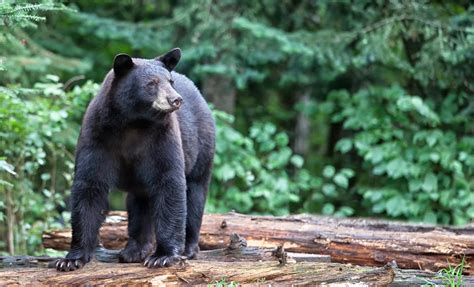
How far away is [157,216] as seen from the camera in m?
5.48

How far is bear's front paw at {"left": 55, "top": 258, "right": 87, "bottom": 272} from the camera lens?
5219 millimetres

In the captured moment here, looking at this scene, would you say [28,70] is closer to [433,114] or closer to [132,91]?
[132,91]

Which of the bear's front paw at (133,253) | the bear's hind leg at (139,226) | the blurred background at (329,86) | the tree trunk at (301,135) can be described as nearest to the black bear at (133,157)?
the bear's front paw at (133,253)

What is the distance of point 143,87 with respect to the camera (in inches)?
208

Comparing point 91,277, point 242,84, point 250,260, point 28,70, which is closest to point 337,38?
point 242,84

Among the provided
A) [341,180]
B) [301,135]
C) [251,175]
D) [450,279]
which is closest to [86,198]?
[450,279]

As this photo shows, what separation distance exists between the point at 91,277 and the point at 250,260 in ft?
4.18

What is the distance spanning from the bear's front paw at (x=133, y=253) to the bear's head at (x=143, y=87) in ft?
4.25

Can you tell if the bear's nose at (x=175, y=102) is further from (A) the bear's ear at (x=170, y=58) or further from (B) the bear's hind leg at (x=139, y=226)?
(B) the bear's hind leg at (x=139, y=226)

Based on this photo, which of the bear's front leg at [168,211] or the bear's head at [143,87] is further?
the bear's front leg at [168,211]

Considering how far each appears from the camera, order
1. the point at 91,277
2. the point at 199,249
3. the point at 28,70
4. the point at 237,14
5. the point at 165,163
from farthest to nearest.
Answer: the point at 237,14
the point at 28,70
the point at 199,249
the point at 165,163
the point at 91,277

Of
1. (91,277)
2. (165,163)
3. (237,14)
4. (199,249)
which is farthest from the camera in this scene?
(237,14)

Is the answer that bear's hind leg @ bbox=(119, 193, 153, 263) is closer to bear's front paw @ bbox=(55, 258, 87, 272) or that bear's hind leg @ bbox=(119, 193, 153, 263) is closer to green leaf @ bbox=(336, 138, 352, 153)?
bear's front paw @ bbox=(55, 258, 87, 272)

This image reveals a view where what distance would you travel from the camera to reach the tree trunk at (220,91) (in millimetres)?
11305
